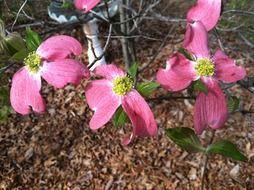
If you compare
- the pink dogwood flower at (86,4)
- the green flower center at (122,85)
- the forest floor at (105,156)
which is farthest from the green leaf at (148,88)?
the forest floor at (105,156)

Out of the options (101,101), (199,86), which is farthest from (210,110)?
(101,101)

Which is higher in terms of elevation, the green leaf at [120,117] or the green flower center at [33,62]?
the green flower center at [33,62]

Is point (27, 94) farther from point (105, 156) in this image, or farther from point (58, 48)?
point (105, 156)

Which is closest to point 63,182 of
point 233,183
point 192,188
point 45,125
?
point 45,125

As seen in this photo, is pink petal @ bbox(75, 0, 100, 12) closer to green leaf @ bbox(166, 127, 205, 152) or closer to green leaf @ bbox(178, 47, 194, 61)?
green leaf @ bbox(178, 47, 194, 61)

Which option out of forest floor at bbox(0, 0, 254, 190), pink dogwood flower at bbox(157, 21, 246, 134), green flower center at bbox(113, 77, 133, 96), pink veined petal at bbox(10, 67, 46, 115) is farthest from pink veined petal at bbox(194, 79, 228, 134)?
forest floor at bbox(0, 0, 254, 190)

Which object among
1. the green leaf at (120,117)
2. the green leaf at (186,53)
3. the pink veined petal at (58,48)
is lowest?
the green leaf at (120,117)

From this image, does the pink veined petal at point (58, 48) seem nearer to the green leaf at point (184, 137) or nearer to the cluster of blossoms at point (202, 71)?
the cluster of blossoms at point (202, 71)
